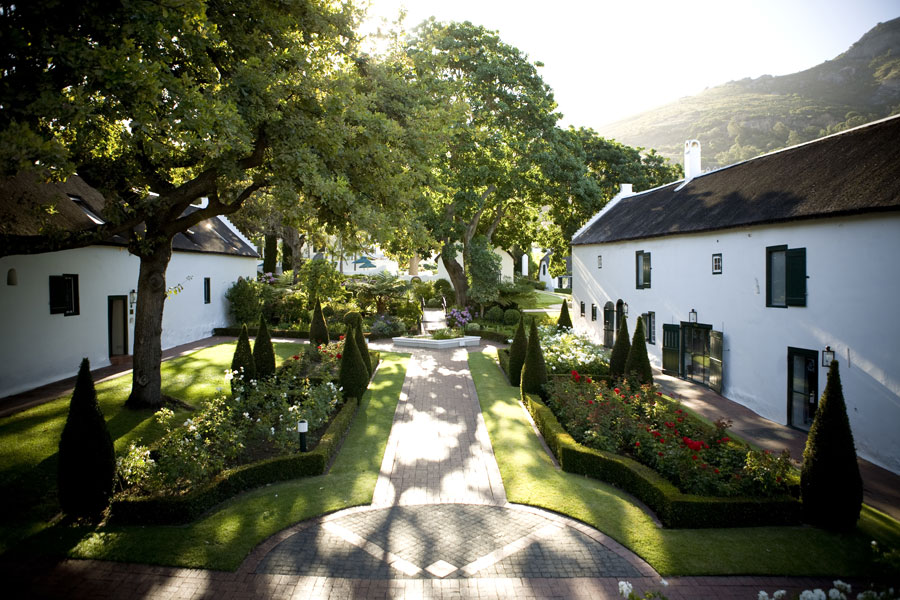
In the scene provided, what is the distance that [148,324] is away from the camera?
13539mm

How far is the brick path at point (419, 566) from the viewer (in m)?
6.88

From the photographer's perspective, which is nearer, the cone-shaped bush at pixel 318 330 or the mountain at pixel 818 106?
the cone-shaped bush at pixel 318 330

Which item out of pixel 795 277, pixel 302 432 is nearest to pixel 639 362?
pixel 795 277

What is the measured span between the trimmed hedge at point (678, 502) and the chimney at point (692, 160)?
18.9 metres

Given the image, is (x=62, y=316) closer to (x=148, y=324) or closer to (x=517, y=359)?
(x=148, y=324)

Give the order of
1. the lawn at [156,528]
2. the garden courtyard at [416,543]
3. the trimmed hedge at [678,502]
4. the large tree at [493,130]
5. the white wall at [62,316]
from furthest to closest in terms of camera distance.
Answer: the large tree at [493,130] < the white wall at [62,316] < the trimmed hedge at [678,502] < the lawn at [156,528] < the garden courtyard at [416,543]

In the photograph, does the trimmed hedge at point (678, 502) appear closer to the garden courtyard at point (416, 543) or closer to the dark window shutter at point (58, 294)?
the garden courtyard at point (416, 543)

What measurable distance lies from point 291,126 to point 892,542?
13.2 m

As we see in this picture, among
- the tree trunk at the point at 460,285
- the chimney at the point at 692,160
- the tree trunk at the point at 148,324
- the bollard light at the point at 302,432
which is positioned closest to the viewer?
the bollard light at the point at 302,432

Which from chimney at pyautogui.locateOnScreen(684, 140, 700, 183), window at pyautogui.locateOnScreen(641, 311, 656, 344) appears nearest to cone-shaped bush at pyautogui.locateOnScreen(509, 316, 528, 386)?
window at pyautogui.locateOnScreen(641, 311, 656, 344)

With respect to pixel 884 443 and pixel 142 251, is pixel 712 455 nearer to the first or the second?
pixel 884 443

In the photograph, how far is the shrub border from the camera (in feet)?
27.6

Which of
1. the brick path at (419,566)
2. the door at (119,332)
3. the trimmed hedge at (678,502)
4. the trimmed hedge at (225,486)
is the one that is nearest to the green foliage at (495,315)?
the door at (119,332)

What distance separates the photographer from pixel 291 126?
1166 cm
